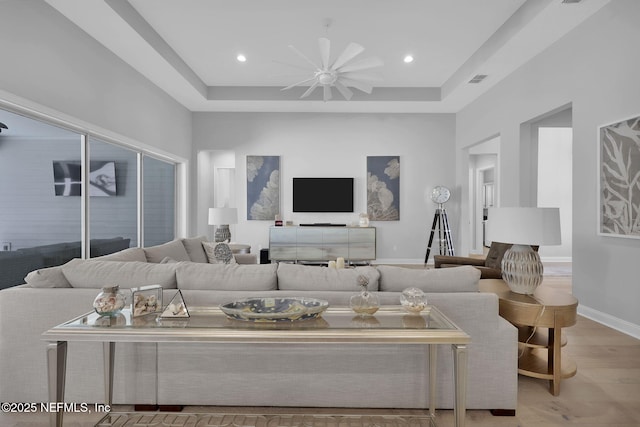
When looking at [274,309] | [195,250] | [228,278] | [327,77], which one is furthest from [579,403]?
[327,77]

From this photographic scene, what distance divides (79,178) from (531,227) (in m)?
4.38

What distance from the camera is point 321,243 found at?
705 cm

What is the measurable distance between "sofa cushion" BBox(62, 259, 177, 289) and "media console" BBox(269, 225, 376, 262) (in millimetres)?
4939

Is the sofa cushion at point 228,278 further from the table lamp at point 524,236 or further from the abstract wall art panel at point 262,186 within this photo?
the abstract wall art panel at point 262,186

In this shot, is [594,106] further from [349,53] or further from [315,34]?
[315,34]

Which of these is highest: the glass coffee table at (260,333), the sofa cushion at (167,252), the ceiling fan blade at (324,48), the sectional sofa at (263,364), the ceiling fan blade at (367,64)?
the ceiling fan blade at (324,48)

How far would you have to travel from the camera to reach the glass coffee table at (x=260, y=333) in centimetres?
147

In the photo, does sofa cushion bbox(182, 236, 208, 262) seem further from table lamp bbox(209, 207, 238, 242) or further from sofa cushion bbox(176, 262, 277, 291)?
sofa cushion bbox(176, 262, 277, 291)

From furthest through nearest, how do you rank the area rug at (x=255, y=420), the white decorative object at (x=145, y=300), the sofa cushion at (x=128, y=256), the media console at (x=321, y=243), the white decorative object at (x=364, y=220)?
1. the white decorative object at (x=364, y=220)
2. the media console at (x=321, y=243)
3. the sofa cushion at (x=128, y=256)
4. the area rug at (x=255, y=420)
5. the white decorative object at (x=145, y=300)

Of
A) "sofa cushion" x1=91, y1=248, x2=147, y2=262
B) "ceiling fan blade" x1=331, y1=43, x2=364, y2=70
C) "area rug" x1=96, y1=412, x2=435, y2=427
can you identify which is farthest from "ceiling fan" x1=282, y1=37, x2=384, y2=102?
"area rug" x1=96, y1=412, x2=435, y2=427

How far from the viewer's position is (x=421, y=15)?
4.19 m

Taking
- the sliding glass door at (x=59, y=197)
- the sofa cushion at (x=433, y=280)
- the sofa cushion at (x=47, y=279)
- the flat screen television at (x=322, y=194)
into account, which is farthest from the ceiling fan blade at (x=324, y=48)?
the flat screen television at (x=322, y=194)

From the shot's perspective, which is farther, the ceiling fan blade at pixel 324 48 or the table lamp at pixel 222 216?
the table lamp at pixel 222 216

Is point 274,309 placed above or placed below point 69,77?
below
